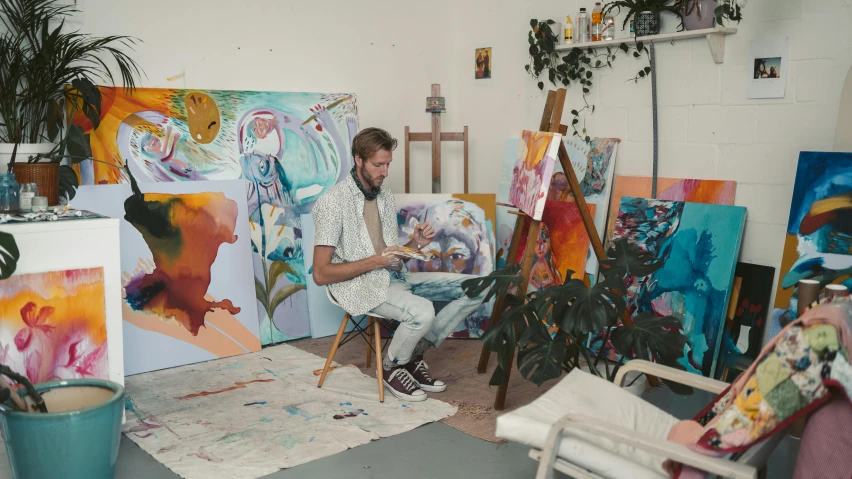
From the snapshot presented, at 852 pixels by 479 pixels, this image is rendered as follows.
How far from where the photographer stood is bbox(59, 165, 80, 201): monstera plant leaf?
132 inches

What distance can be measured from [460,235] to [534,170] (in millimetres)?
1181

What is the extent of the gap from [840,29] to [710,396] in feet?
5.70

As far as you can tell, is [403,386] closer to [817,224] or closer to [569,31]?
[817,224]

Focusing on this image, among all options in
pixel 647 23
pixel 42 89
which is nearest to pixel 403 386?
pixel 42 89

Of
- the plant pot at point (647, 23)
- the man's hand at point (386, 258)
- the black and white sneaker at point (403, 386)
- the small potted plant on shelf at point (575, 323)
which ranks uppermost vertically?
the plant pot at point (647, 23)

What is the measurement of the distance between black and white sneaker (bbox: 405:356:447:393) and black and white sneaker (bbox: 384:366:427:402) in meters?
0.05

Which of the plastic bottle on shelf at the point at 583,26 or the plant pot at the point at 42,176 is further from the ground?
the plastic bottle on shelf at the point at 583,26

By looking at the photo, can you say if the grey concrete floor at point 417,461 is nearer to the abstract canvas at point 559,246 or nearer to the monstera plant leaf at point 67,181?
the monstera plant leaf at point 67,181

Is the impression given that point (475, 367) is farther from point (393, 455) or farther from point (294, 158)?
point (294, 158)

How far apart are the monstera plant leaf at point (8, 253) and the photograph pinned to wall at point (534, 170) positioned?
1965 mm

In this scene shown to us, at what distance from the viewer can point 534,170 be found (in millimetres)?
3166

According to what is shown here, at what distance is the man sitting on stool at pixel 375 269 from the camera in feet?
10.8

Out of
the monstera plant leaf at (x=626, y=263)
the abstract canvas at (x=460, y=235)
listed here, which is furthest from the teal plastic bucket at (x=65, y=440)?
the abstract canvas at (x=460, y=235)

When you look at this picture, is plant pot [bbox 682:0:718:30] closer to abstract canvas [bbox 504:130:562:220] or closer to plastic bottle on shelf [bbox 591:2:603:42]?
plastic bottle on shelf [bbox 591:2:603:42]
